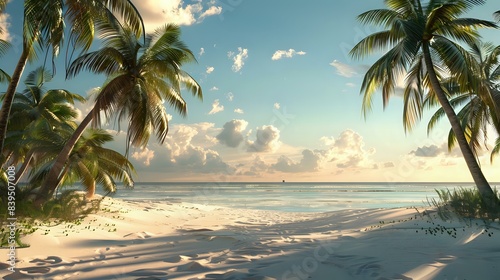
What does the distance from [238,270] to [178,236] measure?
15.0 feet

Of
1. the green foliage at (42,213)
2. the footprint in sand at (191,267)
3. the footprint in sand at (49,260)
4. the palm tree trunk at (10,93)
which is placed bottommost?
the footprint in sand at (49,260)

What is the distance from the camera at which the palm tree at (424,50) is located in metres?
11.8

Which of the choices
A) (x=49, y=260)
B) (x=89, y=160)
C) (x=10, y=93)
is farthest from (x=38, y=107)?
(x=49, y=260)

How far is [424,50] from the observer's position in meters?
13.0

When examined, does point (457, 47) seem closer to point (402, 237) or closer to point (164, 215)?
point (402, 237)

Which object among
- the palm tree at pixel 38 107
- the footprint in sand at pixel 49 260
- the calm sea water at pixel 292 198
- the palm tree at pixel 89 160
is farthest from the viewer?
the calm sea water at pixel 292 198

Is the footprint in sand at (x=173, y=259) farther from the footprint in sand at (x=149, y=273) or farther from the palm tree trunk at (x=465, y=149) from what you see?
the palm tree trunk at (x=465, y=149)

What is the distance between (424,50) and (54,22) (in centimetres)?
1190

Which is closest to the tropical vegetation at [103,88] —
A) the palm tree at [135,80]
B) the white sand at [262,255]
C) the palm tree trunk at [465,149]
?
the palm tree at [135,80]

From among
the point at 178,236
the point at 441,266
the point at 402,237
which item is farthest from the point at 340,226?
the point at 441,266

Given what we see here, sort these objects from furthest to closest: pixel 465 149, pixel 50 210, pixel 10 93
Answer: pixel 465 149
pixel 50 210
pixel 10 93

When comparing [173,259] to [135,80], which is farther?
[135,80]

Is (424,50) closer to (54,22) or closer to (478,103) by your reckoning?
(478,103)

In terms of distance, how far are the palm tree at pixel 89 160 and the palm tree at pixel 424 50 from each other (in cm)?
1052
